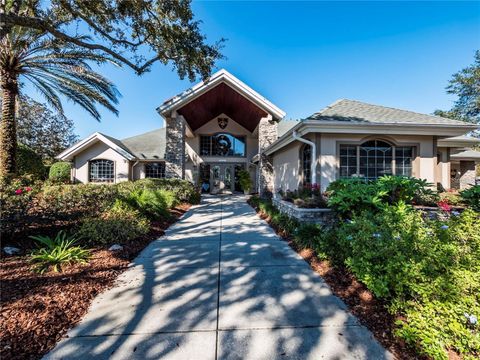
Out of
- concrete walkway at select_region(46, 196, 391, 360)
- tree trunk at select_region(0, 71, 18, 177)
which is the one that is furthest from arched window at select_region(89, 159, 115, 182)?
concrete walkway at select_region(46, 196, 391, 360)

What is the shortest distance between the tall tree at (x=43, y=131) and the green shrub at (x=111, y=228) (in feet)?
79.2

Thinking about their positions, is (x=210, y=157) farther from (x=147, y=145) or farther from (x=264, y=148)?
(x=264, y=148)

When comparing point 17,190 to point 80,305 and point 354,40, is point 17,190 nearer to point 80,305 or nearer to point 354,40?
point 80,305

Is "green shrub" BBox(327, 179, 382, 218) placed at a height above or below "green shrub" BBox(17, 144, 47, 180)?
below

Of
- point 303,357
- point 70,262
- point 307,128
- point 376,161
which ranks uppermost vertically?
point 307,128

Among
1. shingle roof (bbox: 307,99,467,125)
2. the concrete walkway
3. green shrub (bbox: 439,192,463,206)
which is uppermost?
shingle roof (bbox: 307,99,467,125)

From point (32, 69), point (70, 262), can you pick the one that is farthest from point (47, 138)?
point (70, 262)

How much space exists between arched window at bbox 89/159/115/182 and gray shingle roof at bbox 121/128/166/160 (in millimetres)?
1993

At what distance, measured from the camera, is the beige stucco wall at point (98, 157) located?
16703 mm

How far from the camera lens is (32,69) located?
29.2ft

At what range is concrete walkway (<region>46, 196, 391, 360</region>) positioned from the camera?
2.21 meters

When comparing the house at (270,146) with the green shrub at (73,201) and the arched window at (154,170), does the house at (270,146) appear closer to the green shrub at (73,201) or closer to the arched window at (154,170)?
the arched window at (154,170)

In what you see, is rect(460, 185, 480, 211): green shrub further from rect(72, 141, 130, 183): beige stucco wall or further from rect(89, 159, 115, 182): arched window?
rect(89, 159, 115, 182): arched window

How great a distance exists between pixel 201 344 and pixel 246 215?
708 centimetres
